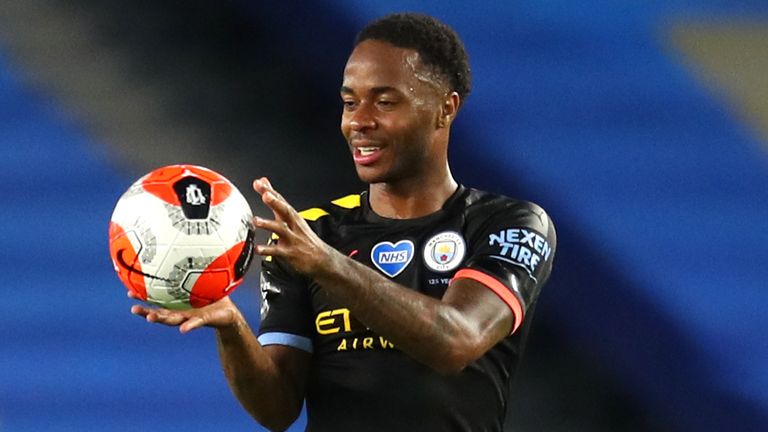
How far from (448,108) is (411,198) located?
223mm

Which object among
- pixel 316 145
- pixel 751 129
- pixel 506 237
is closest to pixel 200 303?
pixel 506 237

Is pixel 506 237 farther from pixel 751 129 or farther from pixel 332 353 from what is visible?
pixel 751 129

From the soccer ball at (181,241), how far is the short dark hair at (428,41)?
63 cm

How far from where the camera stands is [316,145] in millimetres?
3904

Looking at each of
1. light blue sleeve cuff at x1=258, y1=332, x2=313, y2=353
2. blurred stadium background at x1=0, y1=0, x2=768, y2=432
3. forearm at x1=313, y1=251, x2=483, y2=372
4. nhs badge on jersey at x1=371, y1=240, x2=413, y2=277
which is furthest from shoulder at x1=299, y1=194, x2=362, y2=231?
blurred stadium background at x1=0, y1=0, x2=768, y2=432

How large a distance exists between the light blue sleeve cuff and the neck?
327 millimetres

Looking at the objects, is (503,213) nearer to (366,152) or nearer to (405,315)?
(366,152)

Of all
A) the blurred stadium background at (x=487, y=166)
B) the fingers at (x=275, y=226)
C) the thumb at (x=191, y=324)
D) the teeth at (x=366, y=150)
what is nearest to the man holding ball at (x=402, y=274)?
the teeth at (x=366, y=150)

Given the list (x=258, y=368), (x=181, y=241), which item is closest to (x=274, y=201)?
(x=181, y=241)

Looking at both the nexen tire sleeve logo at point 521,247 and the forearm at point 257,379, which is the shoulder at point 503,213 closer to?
the nexen tire sleeve logo at point 521,247

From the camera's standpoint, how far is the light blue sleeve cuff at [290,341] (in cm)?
275

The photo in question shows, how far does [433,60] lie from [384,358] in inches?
26.3

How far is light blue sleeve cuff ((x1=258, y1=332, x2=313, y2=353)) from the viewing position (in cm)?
275

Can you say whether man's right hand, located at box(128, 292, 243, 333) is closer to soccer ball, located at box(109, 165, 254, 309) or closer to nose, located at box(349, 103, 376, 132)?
soccer ball, located at box(109, 165, 254, 309)
